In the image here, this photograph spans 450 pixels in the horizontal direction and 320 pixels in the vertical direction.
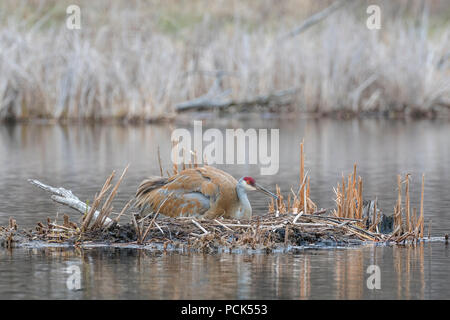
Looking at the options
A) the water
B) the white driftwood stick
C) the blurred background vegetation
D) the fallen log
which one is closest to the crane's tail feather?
the white driftwood stick

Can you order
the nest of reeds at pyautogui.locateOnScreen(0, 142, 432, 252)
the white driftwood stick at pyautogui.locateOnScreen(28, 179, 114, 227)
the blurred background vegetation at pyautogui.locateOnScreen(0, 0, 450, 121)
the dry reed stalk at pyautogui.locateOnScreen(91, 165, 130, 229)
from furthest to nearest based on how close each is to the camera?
the blurred background vegetation at pyautogui.locateOnScreen(0, 0, 450, 121) < the white driftwood stick at pyautogui.locateOnScreen(28, 179, 114, 227) < the dry reed stalk at pyautogui.locateOnScreen(91, 165, 130, 229) < the nest of reeds at pyautogui.locateOnScreen(0, 142, 432, 252)

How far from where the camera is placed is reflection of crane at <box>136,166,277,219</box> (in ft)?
33.0

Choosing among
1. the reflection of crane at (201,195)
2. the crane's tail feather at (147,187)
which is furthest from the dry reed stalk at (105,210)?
the crane's tail feather at (147,187)

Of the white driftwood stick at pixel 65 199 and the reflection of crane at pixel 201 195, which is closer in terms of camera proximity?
the reflection of crane at pixel 201 195

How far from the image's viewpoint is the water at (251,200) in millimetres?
7656

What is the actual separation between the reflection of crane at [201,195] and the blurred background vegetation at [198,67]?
1632 centimetres

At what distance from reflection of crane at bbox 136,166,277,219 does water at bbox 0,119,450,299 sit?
104cm

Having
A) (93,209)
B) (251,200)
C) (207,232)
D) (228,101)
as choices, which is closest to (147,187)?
(93,209)

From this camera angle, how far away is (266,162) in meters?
19.3

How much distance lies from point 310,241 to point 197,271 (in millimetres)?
1737

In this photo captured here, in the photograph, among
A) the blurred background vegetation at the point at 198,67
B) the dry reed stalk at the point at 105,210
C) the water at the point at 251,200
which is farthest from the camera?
the blurred background vegetation at the point at 198,67

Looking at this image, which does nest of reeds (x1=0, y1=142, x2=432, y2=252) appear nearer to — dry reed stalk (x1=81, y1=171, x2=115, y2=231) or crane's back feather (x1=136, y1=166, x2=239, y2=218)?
dry reed stalk (x1=81, y1=171, x2=115, y2=231)

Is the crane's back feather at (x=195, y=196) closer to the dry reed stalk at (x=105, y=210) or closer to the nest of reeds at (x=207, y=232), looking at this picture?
the nest of reeds at (x=207, y=232)
